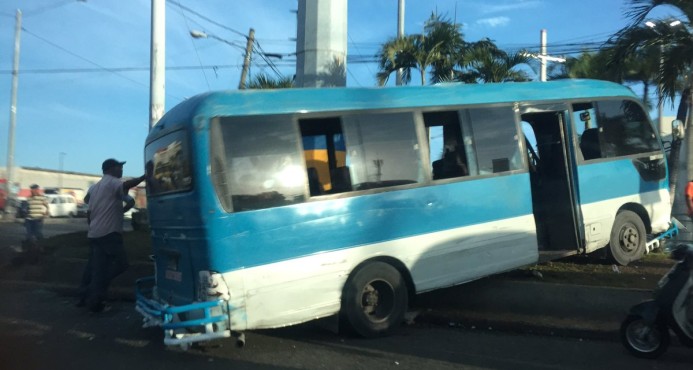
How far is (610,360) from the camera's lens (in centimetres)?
534

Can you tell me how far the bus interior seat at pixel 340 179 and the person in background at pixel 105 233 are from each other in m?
3.04

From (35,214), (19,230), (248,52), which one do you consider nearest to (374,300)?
(35,214)

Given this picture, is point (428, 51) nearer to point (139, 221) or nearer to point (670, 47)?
point (670, 47)

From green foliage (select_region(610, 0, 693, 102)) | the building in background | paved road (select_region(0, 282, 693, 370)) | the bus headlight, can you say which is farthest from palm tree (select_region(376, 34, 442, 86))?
the building in background

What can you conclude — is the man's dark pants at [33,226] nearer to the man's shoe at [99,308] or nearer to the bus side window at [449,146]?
the man's shoe at [99,308]

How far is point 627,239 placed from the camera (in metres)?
8.12

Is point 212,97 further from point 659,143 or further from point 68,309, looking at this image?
point 659,143

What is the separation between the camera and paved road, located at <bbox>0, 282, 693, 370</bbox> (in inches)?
209

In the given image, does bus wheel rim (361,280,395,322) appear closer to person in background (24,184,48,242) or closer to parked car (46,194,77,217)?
person in background (24,184,48,242)

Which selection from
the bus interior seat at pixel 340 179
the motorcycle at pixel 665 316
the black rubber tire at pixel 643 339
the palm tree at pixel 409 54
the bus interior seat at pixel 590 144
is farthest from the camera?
the palm tree at pixel 409 54

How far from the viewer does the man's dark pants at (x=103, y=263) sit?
7520 mm

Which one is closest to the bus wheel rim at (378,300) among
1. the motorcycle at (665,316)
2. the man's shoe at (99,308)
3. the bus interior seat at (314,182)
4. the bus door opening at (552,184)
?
the bus interior seat at (314,182)

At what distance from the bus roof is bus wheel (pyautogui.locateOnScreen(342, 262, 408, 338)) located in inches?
71.7

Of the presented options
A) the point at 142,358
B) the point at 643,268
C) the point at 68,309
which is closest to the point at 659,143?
the point at 643,268
